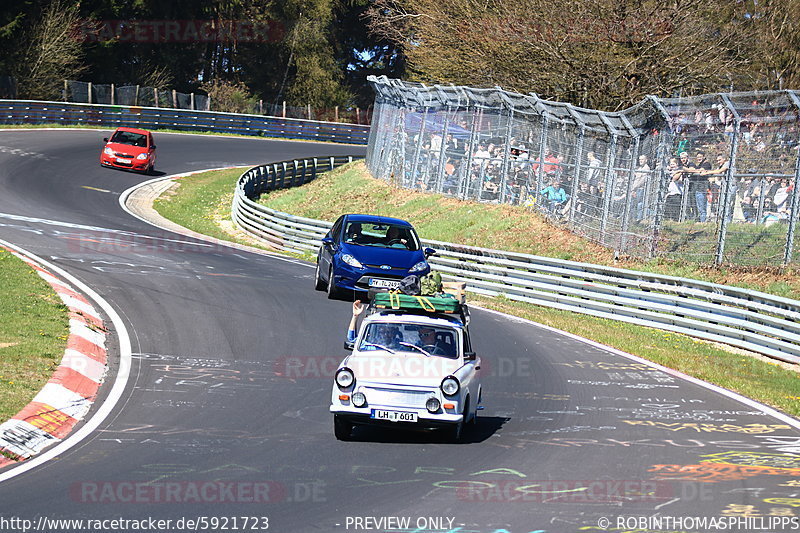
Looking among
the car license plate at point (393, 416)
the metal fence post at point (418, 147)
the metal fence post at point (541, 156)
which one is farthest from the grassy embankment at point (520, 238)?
the car license plate at point (393, 416)

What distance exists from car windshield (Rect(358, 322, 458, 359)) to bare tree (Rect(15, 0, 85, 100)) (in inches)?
2055

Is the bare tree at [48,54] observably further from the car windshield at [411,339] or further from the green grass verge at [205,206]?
the car windshield at [411,339]

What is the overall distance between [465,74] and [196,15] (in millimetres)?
41570

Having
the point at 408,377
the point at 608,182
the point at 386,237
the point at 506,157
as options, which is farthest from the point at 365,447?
the point at 506,157

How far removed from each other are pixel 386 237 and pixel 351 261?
4.02 feet

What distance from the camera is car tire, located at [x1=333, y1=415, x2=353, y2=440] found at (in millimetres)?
10383

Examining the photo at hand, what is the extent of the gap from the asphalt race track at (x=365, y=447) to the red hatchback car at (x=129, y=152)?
23.2 metres

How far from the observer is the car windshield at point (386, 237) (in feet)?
66.7

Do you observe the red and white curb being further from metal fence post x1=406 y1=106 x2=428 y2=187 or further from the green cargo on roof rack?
metal fence post x1=406 y1=106 x2=428 y2=187

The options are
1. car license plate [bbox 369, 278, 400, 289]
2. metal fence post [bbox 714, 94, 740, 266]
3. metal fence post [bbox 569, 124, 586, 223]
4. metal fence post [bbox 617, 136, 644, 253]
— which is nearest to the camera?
car license plate [bbox 369, 278, 400, 289]

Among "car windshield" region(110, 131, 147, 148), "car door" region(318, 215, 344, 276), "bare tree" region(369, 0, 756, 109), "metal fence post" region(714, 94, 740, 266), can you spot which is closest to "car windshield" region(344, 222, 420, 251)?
"car door" region(318, 215, 344, 276)

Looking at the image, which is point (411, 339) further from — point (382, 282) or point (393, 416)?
point (382, 282)

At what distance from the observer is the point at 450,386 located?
10336 mm

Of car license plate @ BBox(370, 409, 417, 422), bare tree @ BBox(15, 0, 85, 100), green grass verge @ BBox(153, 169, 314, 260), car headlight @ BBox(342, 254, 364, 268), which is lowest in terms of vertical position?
green grass verge @ BBox(153, 169, 314, 260)
